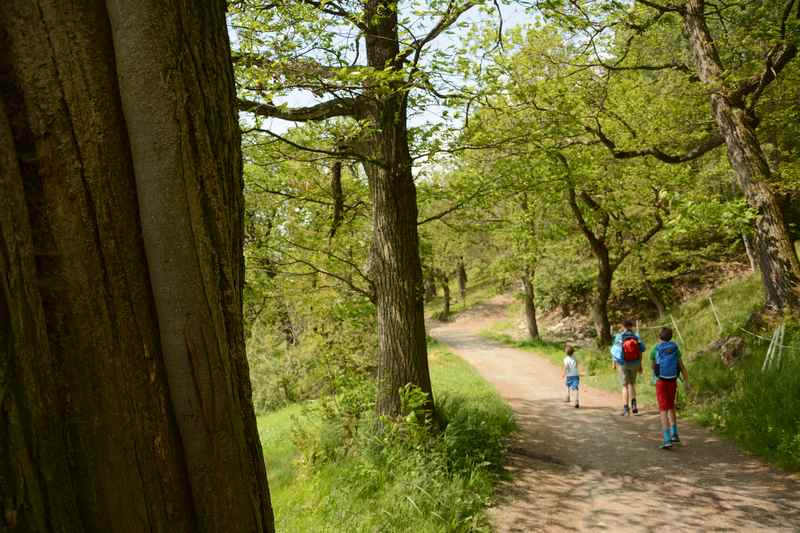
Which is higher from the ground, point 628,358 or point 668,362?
point 668,362

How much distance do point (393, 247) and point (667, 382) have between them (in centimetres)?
465

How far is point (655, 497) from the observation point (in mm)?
6125

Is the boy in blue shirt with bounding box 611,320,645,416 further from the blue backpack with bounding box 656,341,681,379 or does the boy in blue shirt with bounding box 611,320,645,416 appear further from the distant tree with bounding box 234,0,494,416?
the distant tree with bounding box 234,0,494,416

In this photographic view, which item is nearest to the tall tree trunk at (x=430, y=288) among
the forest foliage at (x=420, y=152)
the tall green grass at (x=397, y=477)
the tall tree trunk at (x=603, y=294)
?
the tall tree trunk at (x=603, y=294)

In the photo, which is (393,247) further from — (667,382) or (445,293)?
(445,293)

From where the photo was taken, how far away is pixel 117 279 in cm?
165

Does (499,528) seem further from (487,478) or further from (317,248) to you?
(317,248)

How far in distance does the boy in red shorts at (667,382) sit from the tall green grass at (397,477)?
2.44m

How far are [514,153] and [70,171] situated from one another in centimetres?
760

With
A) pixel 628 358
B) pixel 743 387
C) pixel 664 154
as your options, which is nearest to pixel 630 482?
pixel 743 387

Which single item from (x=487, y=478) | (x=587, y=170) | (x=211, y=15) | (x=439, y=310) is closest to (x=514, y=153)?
(x=587, y=170)

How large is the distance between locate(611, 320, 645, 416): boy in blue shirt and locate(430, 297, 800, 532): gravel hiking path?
439mm

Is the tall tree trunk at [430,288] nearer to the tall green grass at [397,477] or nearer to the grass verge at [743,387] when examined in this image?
the grass verge at [743,387]

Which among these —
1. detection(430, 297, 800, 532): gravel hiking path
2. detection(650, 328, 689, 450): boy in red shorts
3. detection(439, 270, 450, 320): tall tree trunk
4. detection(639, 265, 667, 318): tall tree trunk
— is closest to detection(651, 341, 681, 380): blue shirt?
detection(650, 328, 689, 450): boy in red shorts
